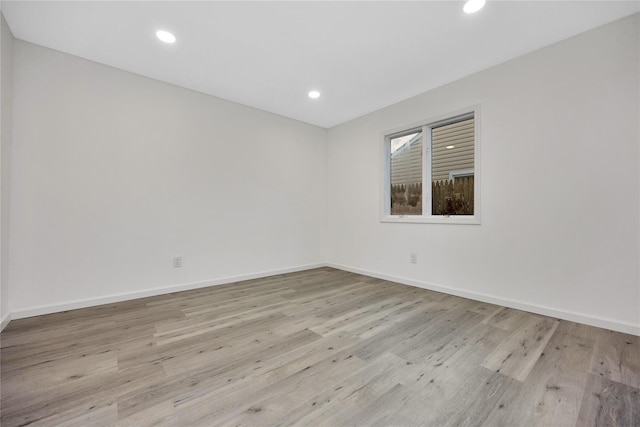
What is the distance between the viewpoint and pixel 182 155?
316 cm

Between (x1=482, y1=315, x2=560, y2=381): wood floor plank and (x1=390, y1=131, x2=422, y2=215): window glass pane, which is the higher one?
(x1=390, y1=131, x2=422, y2=215): window glass pane

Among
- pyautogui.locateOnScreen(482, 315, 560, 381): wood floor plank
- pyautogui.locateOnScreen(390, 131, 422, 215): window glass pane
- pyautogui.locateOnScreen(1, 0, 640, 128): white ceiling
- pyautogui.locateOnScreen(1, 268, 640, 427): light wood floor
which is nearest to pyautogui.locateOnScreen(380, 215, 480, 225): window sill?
pyautogui.locateOnScreen(390, 131, 422, 215): window glass pane

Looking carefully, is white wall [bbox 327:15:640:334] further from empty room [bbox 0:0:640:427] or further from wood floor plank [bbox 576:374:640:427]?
wood floor plank [bbox 576:374:640:427]

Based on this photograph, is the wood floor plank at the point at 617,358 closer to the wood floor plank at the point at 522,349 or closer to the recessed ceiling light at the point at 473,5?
the wood floor plank at the point at 522,349

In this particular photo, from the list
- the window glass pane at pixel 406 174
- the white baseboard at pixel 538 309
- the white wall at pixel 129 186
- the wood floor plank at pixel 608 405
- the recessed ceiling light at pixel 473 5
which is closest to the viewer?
the wood floor plank at pixel 608 405

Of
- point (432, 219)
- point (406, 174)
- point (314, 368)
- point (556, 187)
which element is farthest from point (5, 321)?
point (556, 187)

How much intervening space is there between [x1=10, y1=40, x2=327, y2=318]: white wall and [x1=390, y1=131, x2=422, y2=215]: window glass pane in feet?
5.54

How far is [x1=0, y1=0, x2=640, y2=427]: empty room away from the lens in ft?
4.56

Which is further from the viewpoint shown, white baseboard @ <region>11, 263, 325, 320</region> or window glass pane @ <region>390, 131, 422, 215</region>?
window glass pane @ <region>390, 131, 422, 215</region>

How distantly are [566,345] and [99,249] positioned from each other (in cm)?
408

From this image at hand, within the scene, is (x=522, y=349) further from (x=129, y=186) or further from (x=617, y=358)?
(x=129, y=186)

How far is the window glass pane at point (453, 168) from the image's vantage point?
300cm

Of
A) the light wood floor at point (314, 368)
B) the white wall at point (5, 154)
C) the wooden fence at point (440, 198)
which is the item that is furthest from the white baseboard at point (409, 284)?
the wooden fence at point (440, 198)

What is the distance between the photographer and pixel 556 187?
7.69 feet
